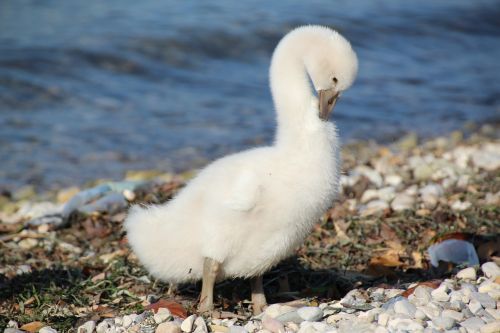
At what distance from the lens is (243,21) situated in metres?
14.9

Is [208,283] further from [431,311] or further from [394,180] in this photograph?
[394,180]

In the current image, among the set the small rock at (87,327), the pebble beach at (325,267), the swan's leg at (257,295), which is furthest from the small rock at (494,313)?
the small rock at (87,327)

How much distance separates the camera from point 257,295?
4.47 metres

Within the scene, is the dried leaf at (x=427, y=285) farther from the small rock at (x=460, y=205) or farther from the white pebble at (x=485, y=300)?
the small rock at (x=460, y=205)

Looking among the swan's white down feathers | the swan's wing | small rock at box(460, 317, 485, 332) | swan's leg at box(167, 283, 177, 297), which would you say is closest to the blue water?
swan's leg at box(167, 283, 177, 297)

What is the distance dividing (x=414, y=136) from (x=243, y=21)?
578cm

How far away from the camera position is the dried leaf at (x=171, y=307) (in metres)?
4.15

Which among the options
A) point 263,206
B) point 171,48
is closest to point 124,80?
point 171,48

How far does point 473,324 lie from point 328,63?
150 cm

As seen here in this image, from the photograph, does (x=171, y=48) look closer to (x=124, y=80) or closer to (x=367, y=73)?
(x=124, y=80)

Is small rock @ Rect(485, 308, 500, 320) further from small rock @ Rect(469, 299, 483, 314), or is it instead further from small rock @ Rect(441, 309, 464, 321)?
small rock @ Rect(441, 309, 464, 321)

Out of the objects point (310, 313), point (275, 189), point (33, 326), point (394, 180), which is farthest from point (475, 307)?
point (394, 180)

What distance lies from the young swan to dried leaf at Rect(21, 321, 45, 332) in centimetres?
75

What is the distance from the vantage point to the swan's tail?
4352mm
